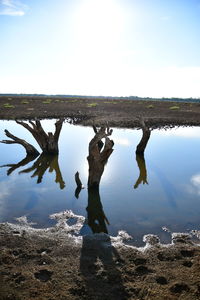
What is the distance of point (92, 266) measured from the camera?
6.34m

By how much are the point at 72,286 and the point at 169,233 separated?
3.86 meters

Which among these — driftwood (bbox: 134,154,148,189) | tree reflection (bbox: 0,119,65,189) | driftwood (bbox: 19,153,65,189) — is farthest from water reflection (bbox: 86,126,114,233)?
tree reflection (bbox: 0,119,65,189)

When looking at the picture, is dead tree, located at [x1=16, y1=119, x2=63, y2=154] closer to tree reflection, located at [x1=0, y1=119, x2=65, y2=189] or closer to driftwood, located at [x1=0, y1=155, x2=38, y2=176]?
tree reflection, located at [x1=0, y1=119, x2=65, y2=189]

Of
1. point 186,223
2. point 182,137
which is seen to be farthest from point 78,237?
point 182,137

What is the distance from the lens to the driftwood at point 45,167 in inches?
545

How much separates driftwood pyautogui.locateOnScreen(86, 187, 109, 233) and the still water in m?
0.10

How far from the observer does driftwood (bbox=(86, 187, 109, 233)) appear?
8914mm

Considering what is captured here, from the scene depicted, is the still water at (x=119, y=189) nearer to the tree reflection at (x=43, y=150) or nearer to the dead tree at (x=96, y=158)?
the tree reflection at (x=43, y=150)

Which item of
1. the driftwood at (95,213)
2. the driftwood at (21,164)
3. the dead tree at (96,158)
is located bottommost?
the driftwood at (95,213)

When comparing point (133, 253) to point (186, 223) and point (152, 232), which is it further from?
point (186, 223)

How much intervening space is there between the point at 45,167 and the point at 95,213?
6.44 metres

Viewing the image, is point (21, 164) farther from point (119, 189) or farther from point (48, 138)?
point (119, 189)

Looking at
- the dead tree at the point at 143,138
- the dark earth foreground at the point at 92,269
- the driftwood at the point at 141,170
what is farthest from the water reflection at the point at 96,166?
the dead tree at the point at 143,138

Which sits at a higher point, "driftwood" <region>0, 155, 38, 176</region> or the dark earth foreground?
"driftwood" <region>0, 155, 38, 176</region>
